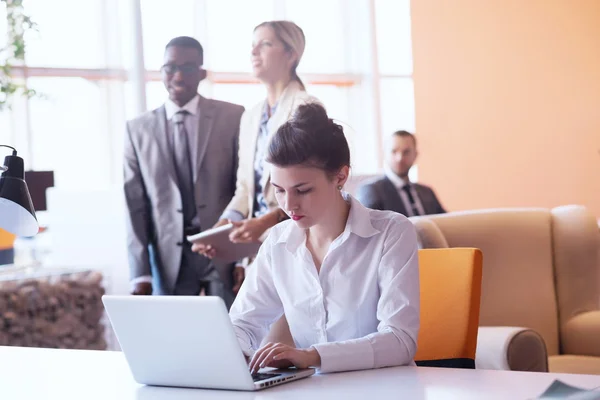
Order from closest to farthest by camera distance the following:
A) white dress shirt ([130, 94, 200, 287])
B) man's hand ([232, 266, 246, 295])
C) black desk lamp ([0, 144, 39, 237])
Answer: black desk lamp ([0, 144, 39, 237]) < man's hand ([232, 266, 246, 295]) < white dress shirt ([130, 94, 200, 287])

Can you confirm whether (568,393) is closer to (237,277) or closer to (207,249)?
(207,249)

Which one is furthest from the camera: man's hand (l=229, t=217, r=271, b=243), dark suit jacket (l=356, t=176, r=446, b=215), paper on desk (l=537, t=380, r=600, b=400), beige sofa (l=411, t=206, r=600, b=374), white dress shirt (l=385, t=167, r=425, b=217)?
white dress shirt (l=385, t=167, r=425, b=217)

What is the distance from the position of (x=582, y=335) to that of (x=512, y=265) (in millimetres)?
373

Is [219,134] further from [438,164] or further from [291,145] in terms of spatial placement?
[438,164]

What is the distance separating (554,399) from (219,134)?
2.68 m

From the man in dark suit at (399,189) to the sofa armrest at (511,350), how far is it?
1.78 meters

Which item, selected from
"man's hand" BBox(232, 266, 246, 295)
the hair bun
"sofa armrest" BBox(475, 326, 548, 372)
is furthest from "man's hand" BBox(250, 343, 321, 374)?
"man's hand" BBox(232, 266, 246, 295)

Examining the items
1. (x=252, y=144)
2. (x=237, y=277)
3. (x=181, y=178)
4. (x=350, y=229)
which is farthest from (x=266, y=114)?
(x=350, y=229)

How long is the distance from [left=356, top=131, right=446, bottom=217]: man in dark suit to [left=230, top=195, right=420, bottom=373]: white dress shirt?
8.34 feet

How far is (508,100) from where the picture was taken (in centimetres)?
727

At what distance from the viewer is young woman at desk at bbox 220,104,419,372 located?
202 centimetres

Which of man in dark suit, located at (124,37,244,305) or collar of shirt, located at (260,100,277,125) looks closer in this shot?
collar of shirt, located at (260,100,277,125)

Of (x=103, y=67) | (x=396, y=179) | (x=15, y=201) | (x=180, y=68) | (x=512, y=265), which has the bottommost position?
(x=512, y=265)

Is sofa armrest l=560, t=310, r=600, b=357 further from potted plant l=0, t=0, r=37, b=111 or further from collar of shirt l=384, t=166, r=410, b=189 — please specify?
potted plant l=0, t=0, r=37, b=111
